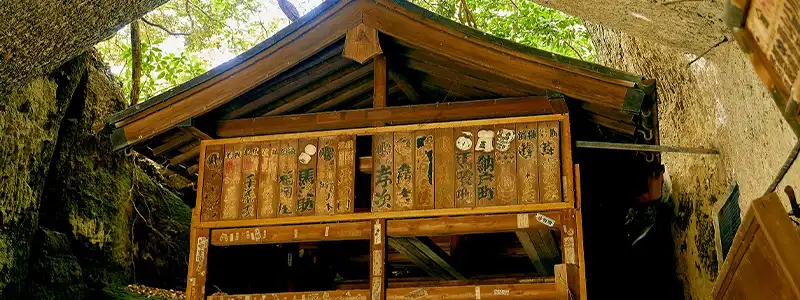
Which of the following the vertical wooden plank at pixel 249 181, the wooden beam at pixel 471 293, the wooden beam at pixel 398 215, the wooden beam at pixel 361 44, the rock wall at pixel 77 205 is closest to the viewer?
the wooden beam at pixel 471 293

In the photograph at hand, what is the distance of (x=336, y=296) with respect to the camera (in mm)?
6699

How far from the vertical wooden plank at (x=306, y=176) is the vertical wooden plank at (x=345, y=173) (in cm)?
25

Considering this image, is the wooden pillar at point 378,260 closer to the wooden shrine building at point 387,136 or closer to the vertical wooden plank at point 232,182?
the wooden shrine building at point 387,136

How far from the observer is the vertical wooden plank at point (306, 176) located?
7.06 metres

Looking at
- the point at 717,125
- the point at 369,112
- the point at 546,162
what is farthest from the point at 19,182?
the point at 717,125

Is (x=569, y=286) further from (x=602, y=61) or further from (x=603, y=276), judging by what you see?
(x=602, y=61)

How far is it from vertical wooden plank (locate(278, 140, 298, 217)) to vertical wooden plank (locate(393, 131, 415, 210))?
1030 millimetres

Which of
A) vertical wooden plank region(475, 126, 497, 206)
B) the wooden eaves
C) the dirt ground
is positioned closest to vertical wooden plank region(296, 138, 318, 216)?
the wooden eaves

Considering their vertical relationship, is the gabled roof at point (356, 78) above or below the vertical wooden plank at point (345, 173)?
above

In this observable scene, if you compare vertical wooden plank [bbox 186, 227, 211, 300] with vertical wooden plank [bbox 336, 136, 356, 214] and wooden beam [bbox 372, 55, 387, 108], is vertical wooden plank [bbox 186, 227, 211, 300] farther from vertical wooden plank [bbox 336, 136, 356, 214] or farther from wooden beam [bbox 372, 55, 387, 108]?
wooden beam [bbox 372, 55, 387, 108]

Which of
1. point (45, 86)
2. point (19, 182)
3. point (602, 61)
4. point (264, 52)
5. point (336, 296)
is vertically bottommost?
point (336, 296)

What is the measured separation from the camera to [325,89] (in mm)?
7672

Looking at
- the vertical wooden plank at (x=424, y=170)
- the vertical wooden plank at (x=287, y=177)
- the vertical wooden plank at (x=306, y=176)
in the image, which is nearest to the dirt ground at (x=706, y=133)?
the vertical wooden plank at (x=424, y=170)

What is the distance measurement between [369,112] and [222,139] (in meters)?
1.59
